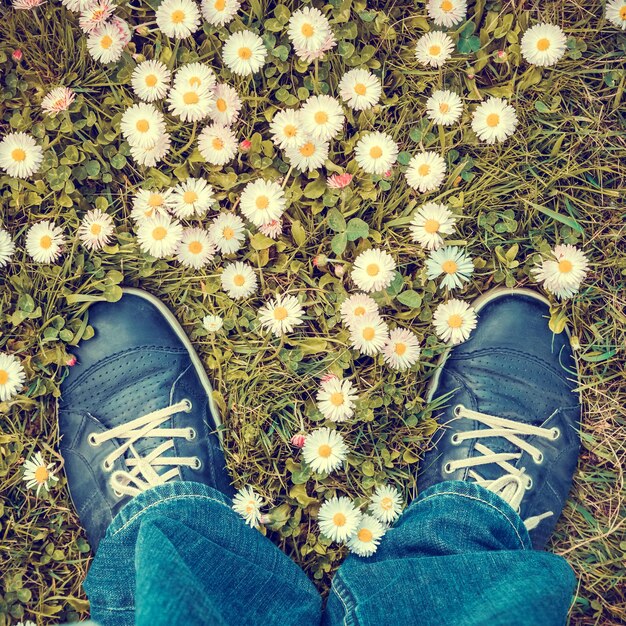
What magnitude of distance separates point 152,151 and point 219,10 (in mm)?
339

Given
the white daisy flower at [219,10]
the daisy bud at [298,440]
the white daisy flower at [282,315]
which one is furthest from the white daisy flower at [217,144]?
the daisy bud at [298,440]

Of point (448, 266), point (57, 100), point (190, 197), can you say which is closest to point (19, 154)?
point (57, 100)

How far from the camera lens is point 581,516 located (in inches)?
58.8

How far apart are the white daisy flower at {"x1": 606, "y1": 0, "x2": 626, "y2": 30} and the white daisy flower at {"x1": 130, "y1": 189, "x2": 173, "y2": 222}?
1057 mm

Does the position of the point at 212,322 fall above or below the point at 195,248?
below

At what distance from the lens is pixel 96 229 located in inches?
54.6

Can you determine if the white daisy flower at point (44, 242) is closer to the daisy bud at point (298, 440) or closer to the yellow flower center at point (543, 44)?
the daisy bud at point (298, 440)

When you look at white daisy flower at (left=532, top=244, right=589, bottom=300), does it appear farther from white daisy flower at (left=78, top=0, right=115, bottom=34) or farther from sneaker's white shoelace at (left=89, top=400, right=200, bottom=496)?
white daisy flower at (left=78, top=0, right=115, bottom=34)

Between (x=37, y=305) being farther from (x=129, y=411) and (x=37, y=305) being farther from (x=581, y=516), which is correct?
(x=581, y=516)

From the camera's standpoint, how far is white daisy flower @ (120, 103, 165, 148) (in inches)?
53.2

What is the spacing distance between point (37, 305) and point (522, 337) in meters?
1.16

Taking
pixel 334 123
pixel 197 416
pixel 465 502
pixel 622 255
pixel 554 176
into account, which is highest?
pixel 334 123

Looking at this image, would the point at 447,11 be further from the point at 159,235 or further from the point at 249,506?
the point at 249,506

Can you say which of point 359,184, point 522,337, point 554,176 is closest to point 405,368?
point 522,337
